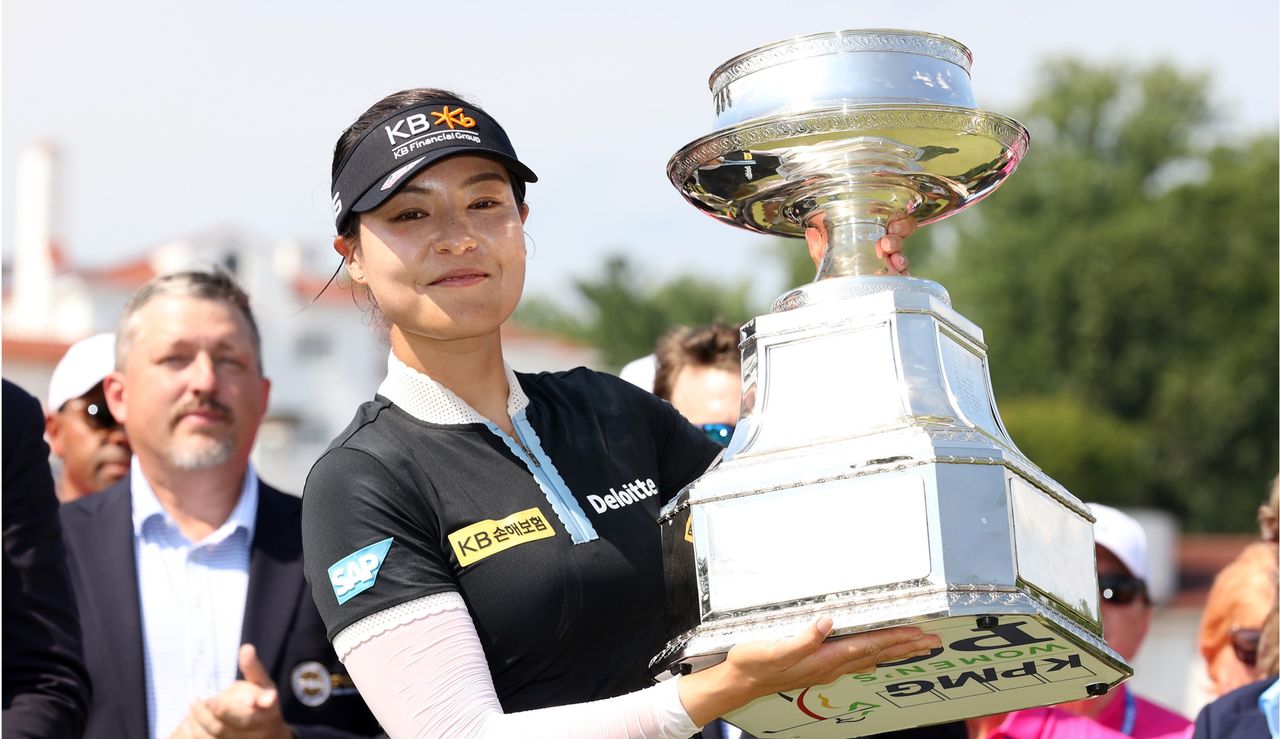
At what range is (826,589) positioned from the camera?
243 cm

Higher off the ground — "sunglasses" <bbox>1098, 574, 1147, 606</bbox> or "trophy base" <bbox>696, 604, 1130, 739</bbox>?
"sunglasses" <bbox>1098, 574, 1147, 606</bbox>

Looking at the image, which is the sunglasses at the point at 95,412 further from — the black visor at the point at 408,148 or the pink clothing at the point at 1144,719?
the pink clothing at the point at 1144,719

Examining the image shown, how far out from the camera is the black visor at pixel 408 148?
108 inches

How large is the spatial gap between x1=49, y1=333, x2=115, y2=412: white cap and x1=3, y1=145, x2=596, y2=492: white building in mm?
33453

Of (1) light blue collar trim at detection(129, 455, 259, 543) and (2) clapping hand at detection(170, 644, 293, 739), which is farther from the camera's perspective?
(1) light blue collar trim at detection(129, 455, 259, 543)

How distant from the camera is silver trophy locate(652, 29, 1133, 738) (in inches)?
95.2

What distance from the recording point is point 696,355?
188 inches

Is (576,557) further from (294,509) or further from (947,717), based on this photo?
(294,509)

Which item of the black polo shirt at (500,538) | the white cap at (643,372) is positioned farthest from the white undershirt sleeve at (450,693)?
the white cap at (643,372)

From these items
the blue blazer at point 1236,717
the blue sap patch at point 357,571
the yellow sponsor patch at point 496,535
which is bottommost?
the blue blazer at point 1236,717

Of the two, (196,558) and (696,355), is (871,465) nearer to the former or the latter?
Result: (696,355)

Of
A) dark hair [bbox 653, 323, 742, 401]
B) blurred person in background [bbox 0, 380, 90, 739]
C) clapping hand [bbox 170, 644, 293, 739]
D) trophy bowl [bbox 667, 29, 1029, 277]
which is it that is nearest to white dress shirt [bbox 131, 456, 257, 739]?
clapping hand [bbox 170, 644, 293, 739]

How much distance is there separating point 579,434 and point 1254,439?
147 feet

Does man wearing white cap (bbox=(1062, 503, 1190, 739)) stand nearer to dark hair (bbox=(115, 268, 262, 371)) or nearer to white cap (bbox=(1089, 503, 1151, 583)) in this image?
white cap (bbox=(1089, 503, 1151, 583))
